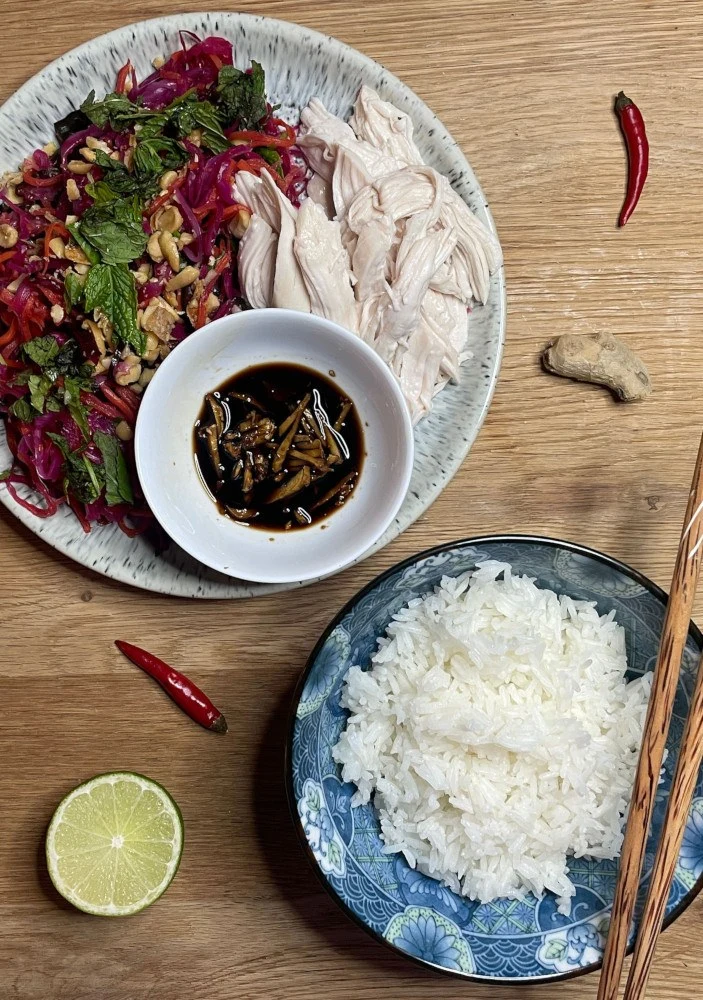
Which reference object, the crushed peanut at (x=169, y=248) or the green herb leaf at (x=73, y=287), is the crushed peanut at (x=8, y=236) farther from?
the crushed peanut at (x=169, y=248)

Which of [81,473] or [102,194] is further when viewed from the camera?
[81,473]

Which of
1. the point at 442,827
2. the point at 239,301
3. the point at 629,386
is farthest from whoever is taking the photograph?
the point at 629,386

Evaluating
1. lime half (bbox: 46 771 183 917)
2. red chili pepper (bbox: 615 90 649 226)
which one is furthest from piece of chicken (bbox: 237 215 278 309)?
lime half (bbox: 46 771 183 917)

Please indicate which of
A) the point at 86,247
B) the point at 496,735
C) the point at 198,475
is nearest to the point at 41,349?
the point at 86,247

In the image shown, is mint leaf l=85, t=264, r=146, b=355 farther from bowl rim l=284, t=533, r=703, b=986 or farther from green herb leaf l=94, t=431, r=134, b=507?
bowl rim l=284, t=533, r=703, b=986

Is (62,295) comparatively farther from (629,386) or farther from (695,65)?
(695,65)

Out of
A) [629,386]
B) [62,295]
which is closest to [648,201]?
[629,386]

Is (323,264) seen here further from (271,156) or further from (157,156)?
(157,156)
